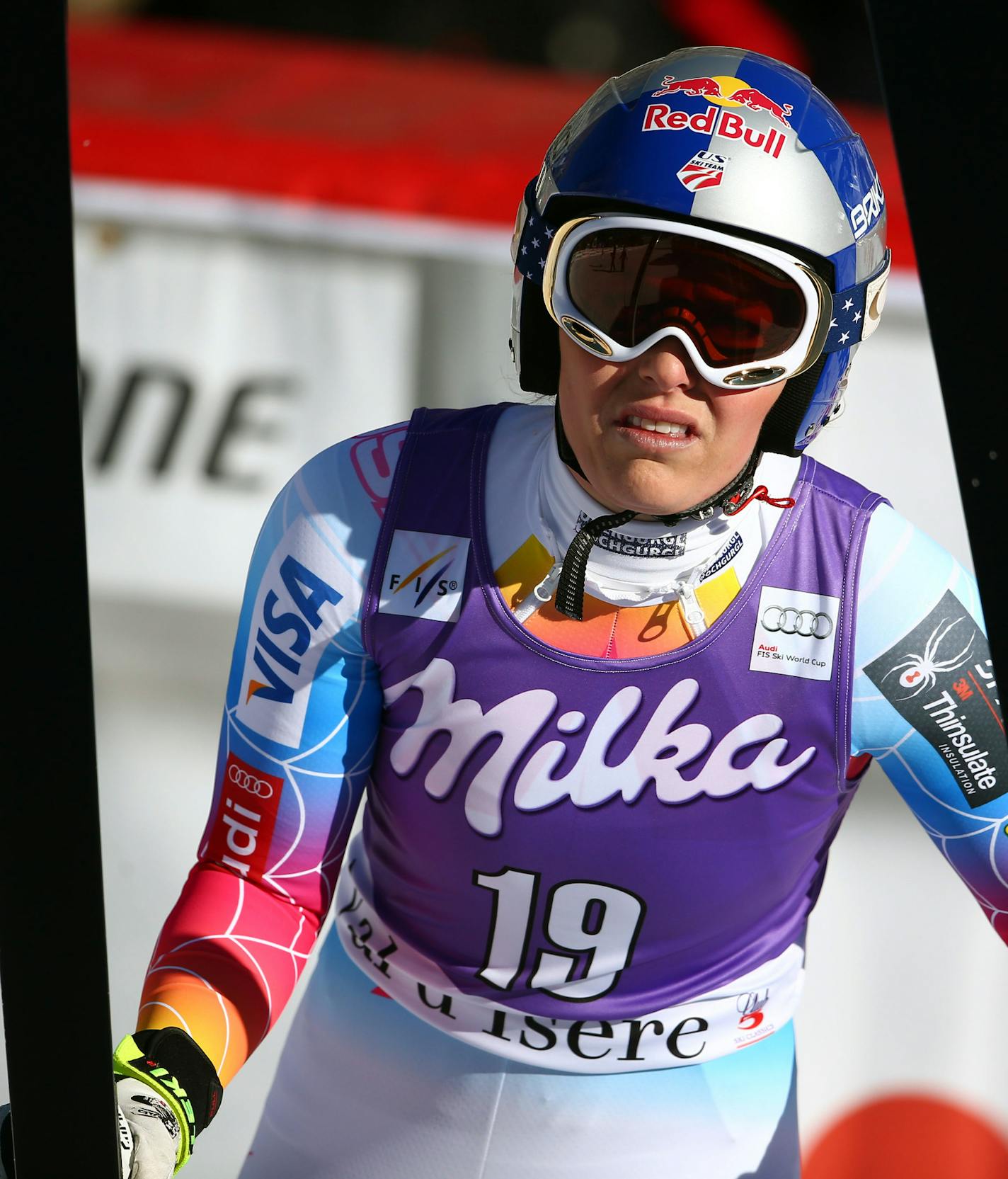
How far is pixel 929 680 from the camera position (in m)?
0.99

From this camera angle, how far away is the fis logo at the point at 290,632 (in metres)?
A: 1.01

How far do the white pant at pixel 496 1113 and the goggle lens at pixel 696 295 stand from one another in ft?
2.01

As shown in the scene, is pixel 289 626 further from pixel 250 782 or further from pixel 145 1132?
pixel 145 1132

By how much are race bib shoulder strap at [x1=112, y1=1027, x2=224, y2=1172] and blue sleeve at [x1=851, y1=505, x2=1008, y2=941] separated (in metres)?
0.53

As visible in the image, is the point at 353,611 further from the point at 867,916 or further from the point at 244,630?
the point at 867,916

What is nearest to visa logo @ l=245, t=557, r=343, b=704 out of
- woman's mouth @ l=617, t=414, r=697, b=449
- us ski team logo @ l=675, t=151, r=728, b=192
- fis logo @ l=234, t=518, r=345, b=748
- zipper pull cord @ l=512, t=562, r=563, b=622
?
fis logo @ l=234, t=518, r=345, b=748

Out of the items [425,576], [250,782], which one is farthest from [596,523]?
[250,782]

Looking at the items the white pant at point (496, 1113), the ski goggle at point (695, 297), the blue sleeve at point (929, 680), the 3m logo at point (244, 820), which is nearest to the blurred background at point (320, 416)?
the white pant at point (496, 1113)

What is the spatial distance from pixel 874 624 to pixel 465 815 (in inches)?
13.5

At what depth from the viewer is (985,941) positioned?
2232 millimetres

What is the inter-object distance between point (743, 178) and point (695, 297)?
83 millimetres

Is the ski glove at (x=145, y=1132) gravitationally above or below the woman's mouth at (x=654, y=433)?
below

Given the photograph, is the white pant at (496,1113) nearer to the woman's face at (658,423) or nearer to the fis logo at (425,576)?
the fis logo at (425,576)

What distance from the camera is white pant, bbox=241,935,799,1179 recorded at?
44.5 inches
